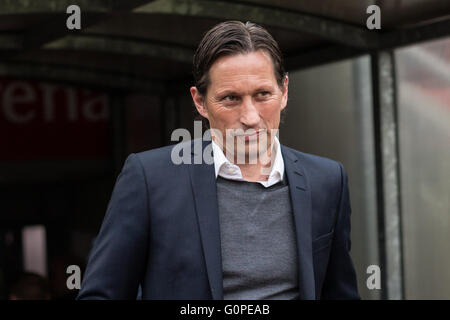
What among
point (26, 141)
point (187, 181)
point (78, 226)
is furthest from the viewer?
point (78, 226)

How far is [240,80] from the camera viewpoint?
1945 mm

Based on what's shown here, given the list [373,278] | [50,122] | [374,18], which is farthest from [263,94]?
[50,122]

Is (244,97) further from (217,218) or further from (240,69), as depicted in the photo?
A: (217,218)

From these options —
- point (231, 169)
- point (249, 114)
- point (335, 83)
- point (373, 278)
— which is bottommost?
point (373, 278)

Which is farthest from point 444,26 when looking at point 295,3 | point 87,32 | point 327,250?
point 327,250

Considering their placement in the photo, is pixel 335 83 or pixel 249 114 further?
pixel 335 83

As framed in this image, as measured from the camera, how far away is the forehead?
1.95 metres

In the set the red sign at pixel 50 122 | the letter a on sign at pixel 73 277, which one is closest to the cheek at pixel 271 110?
the letter a on sign at pixel 73 277

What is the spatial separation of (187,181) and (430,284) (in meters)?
5.40

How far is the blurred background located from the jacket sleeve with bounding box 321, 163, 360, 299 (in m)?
3.92

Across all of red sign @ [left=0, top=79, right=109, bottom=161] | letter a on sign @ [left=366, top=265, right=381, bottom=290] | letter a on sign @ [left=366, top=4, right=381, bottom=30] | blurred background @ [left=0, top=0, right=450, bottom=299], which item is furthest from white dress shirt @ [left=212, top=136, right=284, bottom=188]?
red sign @ [left=0, top=79, right=109, bottom=161]

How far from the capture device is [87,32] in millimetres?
7570

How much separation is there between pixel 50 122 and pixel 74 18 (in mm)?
5537
